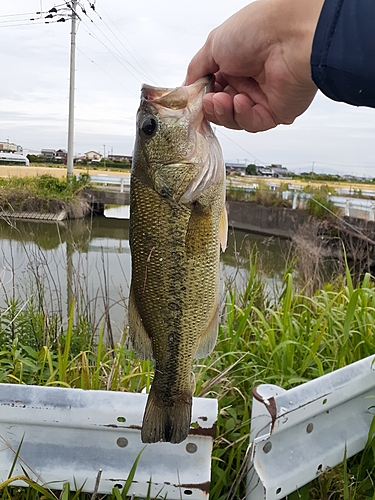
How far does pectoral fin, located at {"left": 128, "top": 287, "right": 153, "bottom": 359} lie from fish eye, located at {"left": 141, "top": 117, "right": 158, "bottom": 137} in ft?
1.88

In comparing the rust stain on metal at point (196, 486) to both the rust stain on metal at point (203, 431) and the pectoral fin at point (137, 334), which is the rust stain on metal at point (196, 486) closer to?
the rust stain on metal at point (203, 431)

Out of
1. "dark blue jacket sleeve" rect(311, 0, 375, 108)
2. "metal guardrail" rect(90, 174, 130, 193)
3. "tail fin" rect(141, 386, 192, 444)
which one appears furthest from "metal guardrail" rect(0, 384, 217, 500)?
"metal guardrail" rect(90, 174, 130, 193)

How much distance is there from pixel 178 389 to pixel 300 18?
123 centimetres

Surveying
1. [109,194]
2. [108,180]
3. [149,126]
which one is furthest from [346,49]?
[108,180]

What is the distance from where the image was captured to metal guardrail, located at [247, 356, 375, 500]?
170cm

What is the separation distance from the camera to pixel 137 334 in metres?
1.60

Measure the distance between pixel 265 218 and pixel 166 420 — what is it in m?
15.1

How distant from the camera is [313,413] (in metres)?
1.83

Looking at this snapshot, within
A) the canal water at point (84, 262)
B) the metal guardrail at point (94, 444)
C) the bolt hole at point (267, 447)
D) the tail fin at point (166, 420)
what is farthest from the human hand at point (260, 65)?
the canal water at point (84, 262)

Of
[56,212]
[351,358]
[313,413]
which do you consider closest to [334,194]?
[56,212]

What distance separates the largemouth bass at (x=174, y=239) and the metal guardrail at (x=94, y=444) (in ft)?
0.72

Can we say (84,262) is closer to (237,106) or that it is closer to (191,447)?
(191,447)

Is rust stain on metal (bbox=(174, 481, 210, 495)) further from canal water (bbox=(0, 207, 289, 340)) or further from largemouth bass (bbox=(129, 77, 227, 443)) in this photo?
canal water (bbox=(0, 207, 289, 340))

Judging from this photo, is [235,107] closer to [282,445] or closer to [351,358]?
[282,445]
